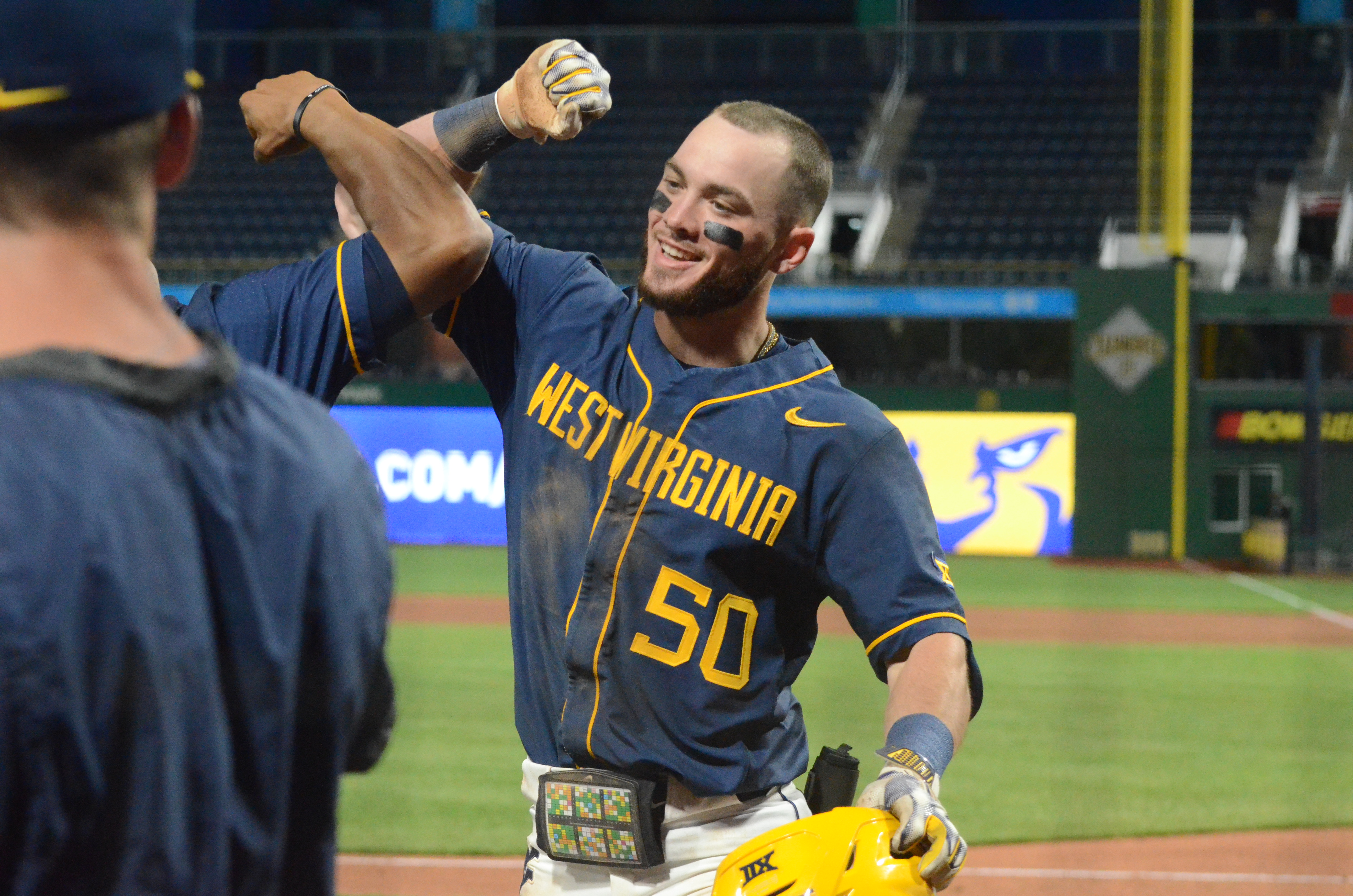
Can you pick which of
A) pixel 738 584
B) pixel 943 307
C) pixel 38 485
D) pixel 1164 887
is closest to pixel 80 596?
pixel 38 485

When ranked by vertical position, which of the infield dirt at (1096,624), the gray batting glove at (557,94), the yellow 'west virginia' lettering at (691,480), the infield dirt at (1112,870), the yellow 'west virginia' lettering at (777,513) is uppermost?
the gray batting glove at (557,94)

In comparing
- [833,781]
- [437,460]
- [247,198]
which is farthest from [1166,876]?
[247,198]

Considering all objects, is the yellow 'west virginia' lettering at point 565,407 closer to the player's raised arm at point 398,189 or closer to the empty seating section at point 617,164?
the player's raised arm at point 398,189

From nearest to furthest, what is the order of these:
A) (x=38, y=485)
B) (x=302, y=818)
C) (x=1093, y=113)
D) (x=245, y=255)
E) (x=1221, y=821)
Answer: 1. (x=38, y=485)
2. (x=302, y=818)
3. (x=1221, y=821)
4. (x=245, y=255)
5. (x=1093, y=113)

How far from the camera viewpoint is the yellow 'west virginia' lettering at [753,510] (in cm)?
240

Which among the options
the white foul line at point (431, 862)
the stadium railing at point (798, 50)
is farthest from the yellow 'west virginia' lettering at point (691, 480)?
the stadium railing at point (798, 50)

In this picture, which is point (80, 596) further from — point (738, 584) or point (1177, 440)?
point (1177, 440)

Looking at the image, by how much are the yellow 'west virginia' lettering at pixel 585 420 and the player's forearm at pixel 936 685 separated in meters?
0.65

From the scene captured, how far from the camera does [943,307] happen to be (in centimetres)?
1733

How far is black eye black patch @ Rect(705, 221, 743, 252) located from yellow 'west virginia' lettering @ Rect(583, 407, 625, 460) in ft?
1.08

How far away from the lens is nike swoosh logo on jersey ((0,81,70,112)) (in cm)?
106

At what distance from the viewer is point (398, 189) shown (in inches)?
87.0

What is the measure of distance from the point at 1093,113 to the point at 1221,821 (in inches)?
686

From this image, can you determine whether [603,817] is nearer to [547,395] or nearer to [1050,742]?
[547,395]
